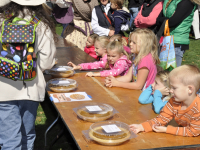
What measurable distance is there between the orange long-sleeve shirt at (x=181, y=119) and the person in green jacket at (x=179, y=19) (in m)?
2.16

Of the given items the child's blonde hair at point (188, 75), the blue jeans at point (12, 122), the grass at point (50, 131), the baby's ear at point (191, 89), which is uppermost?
the child's blonde hair at point (188, 75)

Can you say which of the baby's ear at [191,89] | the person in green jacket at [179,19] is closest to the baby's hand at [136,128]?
the baby's ear at [191,89]

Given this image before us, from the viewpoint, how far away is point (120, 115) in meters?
2.10

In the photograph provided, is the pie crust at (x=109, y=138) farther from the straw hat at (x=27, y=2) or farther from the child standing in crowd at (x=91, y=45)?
the child standing in crowd at (x=91, y=45)

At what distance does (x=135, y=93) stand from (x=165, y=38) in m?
1.49

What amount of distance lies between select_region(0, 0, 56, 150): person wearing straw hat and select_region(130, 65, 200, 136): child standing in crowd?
913 mm

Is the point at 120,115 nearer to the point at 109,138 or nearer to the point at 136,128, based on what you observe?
the point at 136,128

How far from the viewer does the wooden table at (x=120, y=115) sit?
5.45 feet

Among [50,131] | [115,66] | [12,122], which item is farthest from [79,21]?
[12,122]

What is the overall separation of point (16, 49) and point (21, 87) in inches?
12.8

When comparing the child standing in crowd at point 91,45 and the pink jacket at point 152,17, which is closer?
the pink jacket at point 152,17

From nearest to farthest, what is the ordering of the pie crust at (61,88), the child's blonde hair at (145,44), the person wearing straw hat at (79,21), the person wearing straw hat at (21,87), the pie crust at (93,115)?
the pie crust at (93,115), the person wearing straw hat at (21,87), the pie crust at (61,88), the child's blonde hair at (145,44), the person wearing straw hat at (79,21)

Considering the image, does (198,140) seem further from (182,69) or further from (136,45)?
(136,45)

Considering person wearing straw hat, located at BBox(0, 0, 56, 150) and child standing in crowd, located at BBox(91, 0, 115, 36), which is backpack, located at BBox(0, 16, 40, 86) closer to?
person wearing straw hat, located at BBox(0, 0, 56, 150)
